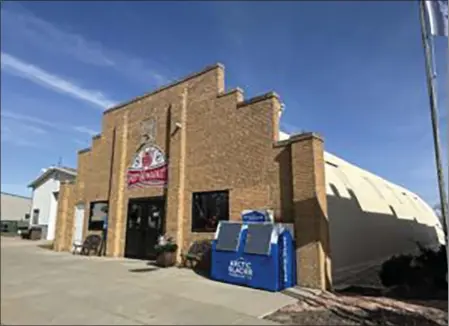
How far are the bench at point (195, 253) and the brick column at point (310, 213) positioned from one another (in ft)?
10.9

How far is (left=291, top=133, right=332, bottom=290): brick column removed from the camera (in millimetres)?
8930

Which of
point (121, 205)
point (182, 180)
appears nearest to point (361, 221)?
point (182, 180)

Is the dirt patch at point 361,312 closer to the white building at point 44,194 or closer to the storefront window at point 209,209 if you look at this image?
the white building at point 44,194

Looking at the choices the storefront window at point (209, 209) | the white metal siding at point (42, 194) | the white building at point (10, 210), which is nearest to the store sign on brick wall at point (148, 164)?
the storefront window at point (209, 209)

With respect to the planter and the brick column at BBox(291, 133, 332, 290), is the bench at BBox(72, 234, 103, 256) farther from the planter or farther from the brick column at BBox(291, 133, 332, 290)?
the brick column at BBox(291, 133, 332, 290)

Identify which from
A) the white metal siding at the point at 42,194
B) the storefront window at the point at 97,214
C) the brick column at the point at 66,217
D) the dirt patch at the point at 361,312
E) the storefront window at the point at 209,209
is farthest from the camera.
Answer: the brick column at the point at 66,217

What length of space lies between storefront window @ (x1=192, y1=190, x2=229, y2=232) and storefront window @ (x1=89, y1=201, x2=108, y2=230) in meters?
5.51

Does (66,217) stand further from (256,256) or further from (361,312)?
(361,312)

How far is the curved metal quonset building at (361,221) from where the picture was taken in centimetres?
1200

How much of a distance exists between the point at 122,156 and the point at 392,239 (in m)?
11.9

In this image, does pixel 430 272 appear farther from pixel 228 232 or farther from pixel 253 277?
pixel 228 232

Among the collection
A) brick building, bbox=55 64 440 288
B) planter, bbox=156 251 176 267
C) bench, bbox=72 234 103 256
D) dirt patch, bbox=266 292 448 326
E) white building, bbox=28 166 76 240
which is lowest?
dirt patch, bbox=266 292 448 326

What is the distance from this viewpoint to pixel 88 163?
17672 millimetres

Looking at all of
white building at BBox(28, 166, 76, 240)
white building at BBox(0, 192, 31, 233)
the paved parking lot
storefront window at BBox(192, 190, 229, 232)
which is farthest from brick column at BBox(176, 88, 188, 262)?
white building at BBox(0, 192, 31, 233)
